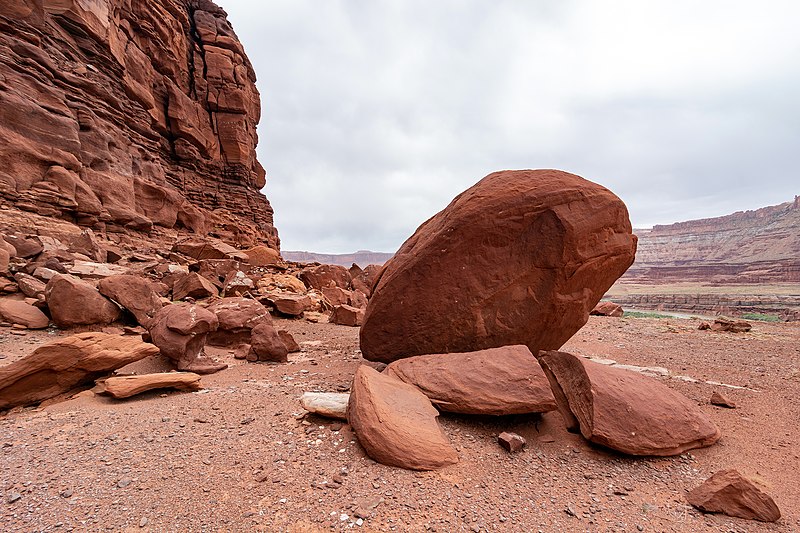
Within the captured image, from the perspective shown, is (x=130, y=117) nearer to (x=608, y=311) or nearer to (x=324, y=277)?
(x=324, y=277)

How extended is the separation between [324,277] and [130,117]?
1383 centimetres

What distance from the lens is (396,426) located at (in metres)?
2.50

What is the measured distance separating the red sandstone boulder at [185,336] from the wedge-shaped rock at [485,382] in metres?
2.71

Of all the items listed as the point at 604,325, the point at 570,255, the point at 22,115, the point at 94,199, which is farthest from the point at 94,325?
the point at 604,325

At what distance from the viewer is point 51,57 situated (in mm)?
12281

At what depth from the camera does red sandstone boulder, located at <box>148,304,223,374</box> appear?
4336 millimetres

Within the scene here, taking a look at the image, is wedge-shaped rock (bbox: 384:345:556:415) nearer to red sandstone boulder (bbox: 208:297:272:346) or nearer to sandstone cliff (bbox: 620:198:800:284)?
red sandstone boulder (bbox: 208:297:272:346)

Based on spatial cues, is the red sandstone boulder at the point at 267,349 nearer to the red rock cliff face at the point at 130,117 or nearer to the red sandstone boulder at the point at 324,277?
the red sandstone boulder at the point at 324,277

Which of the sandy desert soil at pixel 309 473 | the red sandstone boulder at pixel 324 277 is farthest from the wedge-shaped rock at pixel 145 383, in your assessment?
the red sandstone boulder at pixel 324 277

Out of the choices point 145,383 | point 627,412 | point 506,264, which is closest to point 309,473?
point 145,383

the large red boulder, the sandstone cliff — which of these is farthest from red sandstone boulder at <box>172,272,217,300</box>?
the sandstone cliff

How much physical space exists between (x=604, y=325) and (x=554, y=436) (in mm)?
10141

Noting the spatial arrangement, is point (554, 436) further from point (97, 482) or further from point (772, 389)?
point (772, 389)

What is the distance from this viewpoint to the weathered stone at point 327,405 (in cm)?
292
